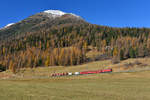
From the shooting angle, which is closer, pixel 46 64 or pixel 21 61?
pixel 46 64

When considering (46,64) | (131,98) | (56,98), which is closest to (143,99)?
(131,98)

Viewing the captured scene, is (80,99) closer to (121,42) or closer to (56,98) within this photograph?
(56,98)

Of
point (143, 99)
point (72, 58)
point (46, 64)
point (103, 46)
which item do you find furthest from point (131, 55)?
point (143, 99)

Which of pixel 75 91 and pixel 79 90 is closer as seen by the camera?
pixel 75 91

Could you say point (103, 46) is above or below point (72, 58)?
above

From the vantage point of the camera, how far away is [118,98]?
18844mm

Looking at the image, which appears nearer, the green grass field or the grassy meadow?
the green grass field

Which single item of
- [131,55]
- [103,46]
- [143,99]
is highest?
[103,46]

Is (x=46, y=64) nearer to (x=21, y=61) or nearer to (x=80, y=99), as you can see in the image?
(x=21, y=61)

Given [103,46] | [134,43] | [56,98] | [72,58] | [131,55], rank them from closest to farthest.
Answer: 1. [56,98]
2. [131,55]
3. [72,58]
4. [134,43]
5. [103,46]

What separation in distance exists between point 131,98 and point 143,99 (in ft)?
5.13

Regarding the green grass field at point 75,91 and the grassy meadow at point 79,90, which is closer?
the green grass field at point 75,91

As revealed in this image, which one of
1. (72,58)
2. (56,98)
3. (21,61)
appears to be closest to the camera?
(56,98)

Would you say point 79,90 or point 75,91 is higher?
point 75,91
